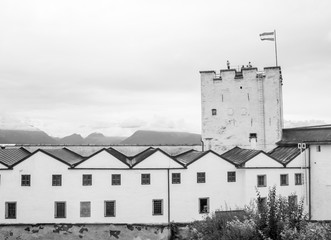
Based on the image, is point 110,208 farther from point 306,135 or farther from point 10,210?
point 306,135

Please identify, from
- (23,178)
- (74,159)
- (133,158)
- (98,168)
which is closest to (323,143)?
(133,158)

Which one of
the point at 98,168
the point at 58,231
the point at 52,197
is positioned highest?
the point at 98,168

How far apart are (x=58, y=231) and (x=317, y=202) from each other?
26.7 metres

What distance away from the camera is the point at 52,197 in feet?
119

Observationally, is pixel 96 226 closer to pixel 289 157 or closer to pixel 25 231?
pixel 25 231

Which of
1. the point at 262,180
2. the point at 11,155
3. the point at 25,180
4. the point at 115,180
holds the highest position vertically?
the point at 11,155

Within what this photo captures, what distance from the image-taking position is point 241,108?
151 ft

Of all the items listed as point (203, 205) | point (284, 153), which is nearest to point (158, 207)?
point (203, 205)

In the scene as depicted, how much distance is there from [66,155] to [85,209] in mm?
7266

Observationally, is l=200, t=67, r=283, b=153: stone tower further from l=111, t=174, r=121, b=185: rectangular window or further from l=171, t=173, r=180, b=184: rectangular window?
l=111, t=174, r=121, b=185: rectangular window

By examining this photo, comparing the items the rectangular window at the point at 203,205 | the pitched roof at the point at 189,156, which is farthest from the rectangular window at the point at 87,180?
the rectangular window at the point at 203,205

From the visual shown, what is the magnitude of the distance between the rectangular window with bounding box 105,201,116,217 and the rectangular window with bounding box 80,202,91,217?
1.62 metres

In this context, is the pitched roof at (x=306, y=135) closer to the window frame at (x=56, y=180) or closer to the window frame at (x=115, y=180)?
the window frame at (x=115, y=180)

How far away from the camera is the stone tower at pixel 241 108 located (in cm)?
4531
